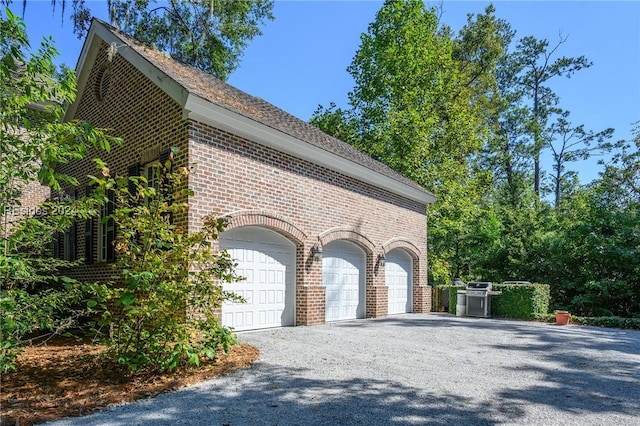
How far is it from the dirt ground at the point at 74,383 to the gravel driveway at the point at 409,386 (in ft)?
0.75

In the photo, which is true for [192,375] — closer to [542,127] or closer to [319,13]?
[319,13]

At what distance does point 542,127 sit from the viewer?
3158 centimetres

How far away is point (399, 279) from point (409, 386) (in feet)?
31.0

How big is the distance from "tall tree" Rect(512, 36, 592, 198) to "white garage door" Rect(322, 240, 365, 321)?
Result: 2372cm

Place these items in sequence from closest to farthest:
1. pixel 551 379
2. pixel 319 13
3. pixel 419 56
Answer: pixel 551 379 → pixel 319 13 → pixel 419 56

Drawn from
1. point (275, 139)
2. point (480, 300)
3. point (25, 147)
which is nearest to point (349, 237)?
point (275, 139)

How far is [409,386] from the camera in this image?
5180 mm

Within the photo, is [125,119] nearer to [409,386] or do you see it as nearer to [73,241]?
[73,241]

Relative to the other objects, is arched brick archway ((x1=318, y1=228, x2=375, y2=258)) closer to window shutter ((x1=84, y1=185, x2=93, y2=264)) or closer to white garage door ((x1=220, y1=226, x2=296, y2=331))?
white garage door ((x1=220, y1=226, x2=296, y2=331))

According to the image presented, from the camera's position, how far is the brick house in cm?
824

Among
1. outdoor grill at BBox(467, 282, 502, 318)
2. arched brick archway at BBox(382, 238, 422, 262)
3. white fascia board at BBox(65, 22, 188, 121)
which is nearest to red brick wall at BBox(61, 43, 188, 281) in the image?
white fascia board at BBox(65, 22, 188, 121)

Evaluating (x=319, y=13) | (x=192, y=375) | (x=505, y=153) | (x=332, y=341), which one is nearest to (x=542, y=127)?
(x=505, y=153)

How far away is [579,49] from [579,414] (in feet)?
110

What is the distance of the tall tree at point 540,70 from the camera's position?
103ft
